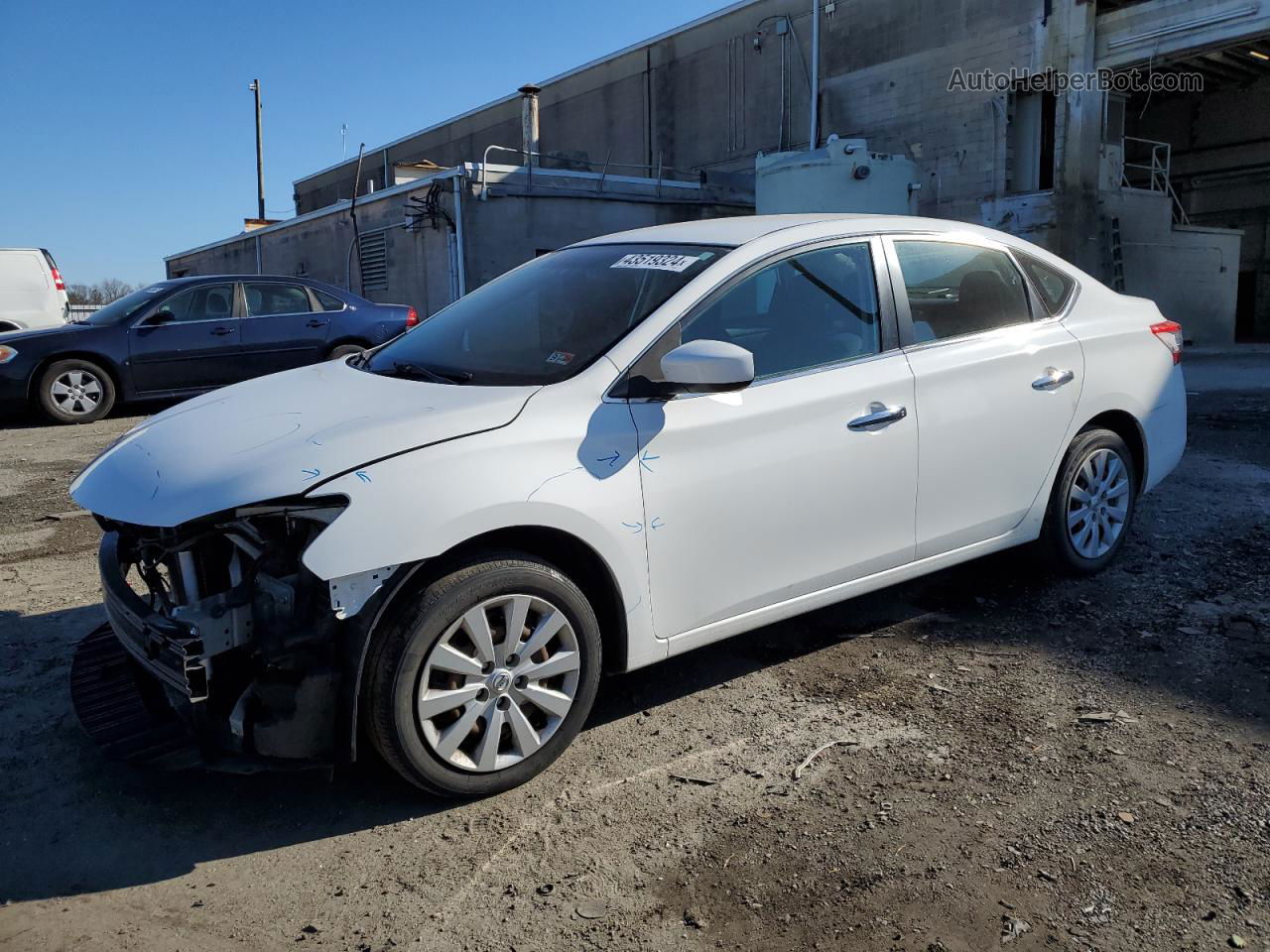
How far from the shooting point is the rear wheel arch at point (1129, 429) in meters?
4.47

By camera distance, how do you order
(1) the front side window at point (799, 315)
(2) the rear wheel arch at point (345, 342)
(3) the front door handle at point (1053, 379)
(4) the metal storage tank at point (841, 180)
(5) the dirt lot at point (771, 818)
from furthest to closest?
1. (4) the metal storage tank at point (841, 180)
2. (2) the rear wheel arch at point (345, 342)
3. (3) the front door handle at point (1053, 379)
4. (1) the front side window at point (799, 315)
5. (5) the dirt lot at point (771, 818)

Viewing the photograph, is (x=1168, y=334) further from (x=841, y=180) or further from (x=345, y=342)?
(x=841, y=180)

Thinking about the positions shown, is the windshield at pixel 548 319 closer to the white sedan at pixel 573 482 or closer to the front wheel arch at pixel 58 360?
the white sedan at pixel 573 482

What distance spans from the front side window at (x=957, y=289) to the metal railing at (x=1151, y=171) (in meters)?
17.2

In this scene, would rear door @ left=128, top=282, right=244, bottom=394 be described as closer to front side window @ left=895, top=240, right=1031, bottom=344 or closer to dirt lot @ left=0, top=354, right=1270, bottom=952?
dirt lot @ left=0, top=354, right=1270, bottom=952

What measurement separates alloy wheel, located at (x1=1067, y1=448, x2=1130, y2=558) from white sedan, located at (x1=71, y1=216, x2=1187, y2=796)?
93mm

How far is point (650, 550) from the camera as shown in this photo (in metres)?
3.04

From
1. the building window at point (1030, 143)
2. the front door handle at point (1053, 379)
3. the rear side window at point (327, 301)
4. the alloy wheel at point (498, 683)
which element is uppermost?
the building window at point (1030, 143)

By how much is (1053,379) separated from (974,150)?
17.6 meters

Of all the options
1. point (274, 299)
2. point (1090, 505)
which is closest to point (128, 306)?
point (274, 299)

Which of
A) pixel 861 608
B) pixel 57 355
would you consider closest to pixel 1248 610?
pixel 861 608

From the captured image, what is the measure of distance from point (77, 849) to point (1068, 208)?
1927 centimetres

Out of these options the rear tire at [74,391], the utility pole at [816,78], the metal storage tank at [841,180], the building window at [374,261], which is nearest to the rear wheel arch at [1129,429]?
the rear tire at [74,391]

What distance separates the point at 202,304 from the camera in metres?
10.4
